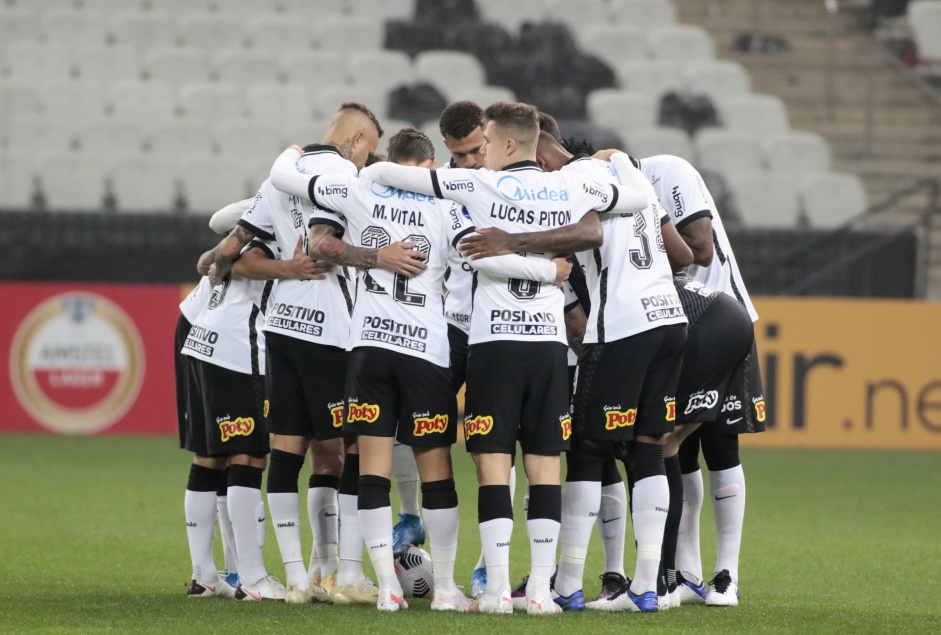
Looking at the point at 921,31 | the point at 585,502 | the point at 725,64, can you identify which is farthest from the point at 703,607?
the point at 921,31

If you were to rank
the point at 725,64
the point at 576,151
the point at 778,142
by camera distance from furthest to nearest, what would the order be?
the point at 725,64 < the point at 778,142 < the point at 576,151

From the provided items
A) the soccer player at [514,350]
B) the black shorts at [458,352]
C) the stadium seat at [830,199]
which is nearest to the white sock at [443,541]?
the soccer player at [514,350]

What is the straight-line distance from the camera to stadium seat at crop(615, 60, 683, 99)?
18.7 m

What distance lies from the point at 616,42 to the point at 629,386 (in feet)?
47.4

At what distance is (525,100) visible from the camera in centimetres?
1733

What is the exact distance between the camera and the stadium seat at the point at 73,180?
47.2 ft

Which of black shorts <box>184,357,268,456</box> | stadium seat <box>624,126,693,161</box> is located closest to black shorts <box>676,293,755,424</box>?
black shorts <box>184,357,268,456</box>

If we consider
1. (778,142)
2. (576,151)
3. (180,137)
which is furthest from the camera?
(778,142)

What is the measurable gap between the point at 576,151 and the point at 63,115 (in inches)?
456

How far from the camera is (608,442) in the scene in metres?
A: 5.90

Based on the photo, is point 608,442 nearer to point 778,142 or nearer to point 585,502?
point 585,502

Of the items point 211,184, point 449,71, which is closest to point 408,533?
point 211,184

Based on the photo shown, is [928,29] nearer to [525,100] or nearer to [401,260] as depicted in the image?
[525,100]

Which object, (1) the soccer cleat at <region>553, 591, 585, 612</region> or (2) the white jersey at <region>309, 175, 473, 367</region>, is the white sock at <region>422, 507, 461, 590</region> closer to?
(1) the soccer cleat at <region>553, 591, 585, 612</region>
